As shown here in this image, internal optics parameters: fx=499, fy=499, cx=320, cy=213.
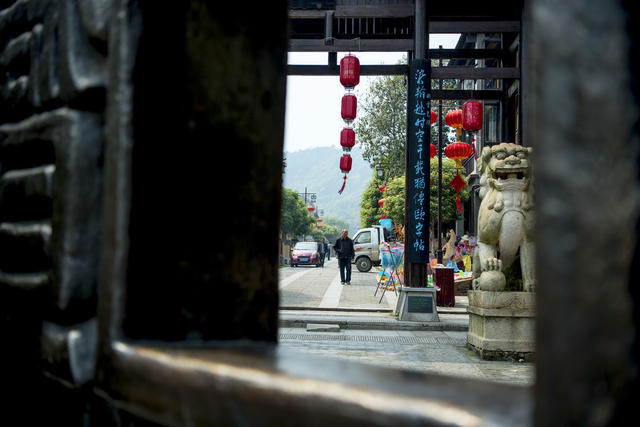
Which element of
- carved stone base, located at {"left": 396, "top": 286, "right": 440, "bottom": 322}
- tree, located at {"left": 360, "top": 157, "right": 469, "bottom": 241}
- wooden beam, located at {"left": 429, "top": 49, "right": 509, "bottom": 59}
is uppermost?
wooden beam, located at {"left": 429, "top": 49, "right": 509, "bottom": 59}

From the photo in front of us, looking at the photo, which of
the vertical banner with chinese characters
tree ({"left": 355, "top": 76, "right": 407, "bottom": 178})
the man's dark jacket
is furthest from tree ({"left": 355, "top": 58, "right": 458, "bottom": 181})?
the vertical banner with chinese characters

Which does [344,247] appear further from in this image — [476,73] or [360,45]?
[360,45]

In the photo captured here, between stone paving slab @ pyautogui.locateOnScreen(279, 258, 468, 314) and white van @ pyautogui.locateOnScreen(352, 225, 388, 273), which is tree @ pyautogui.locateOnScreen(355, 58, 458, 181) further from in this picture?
stone paving slab @ pyautogui.locateOnScreen(279, 258, 468, 314)

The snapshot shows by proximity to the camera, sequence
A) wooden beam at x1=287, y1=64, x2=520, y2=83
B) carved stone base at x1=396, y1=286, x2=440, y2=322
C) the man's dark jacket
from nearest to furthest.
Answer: carved stone base at x1=396, y1=286, x2=440, y2=322, wooden beam at x1=287, y1=64, x2=520, y2=83, the man's dark jacket

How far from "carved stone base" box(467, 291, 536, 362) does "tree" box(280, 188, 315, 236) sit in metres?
37.8

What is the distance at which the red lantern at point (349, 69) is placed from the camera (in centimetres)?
801

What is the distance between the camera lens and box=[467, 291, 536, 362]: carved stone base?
5.26 metres

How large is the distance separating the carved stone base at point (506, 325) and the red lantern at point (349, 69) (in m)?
4.24

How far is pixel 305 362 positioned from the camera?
0.75 m

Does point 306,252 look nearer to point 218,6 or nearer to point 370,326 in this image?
point 370,326

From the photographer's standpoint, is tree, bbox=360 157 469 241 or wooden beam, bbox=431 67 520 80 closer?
wooden beam, bbox=431 67 520 80

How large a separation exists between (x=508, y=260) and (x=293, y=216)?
40924 millimetres

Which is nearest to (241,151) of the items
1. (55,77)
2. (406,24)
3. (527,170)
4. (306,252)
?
(55,77)

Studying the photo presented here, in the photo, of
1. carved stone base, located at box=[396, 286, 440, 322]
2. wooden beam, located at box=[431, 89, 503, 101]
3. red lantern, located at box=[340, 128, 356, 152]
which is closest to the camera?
carved stone base, located at box=[396, 286, 440, 322]
